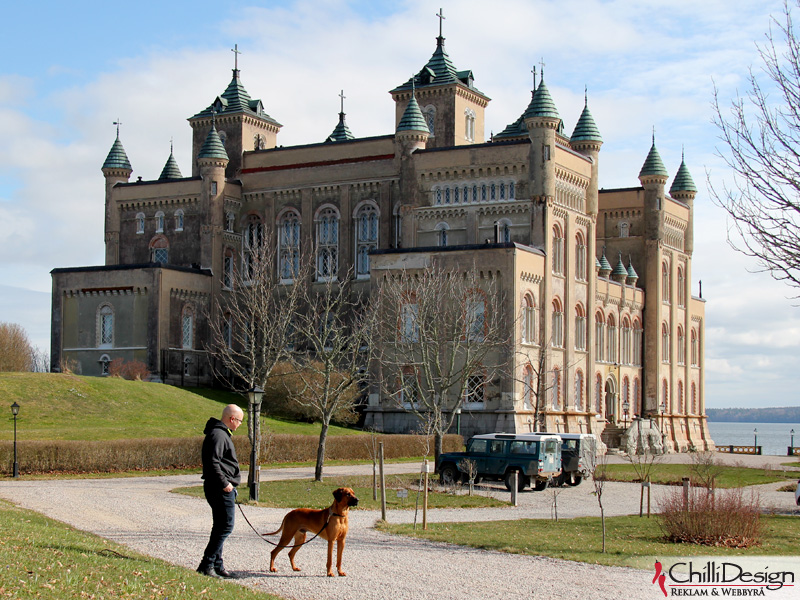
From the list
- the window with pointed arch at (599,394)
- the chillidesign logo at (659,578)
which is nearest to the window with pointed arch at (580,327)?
the window with pointed arch at (599,394)

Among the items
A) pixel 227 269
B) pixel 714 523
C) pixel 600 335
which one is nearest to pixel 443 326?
pixel 600 335

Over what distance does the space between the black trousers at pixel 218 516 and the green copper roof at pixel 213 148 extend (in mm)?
61561

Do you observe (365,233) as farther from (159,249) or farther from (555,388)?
(555,388)

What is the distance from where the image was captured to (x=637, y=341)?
77.9m

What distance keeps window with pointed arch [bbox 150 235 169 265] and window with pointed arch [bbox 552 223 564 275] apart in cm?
2827

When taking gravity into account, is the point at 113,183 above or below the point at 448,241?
above

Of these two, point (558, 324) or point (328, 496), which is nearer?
point (328, 496)

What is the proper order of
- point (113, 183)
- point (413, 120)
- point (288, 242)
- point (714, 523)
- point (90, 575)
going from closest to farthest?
point (90, 575), point (714, 523), point (413, 120), point (288, 242), point (113, 183)

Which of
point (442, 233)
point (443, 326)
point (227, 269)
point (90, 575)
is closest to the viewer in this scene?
point (90, 575)

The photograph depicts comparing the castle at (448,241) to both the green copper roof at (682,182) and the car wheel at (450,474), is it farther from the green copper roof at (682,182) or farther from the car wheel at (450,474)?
the car wheel at (450,474)

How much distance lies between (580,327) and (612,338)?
6602 millimetres

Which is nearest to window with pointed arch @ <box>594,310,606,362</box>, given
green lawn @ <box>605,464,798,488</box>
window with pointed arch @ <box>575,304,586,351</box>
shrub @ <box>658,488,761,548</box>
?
window with pointed arch @ <box>575,304,586,351</box>

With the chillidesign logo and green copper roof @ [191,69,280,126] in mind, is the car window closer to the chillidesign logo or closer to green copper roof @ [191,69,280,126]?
the chillidesign logo

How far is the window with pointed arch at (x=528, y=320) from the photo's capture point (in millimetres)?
61084
